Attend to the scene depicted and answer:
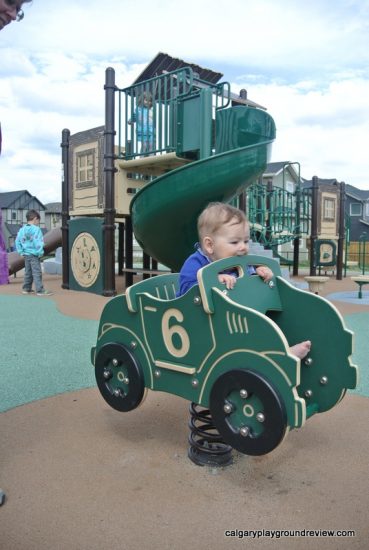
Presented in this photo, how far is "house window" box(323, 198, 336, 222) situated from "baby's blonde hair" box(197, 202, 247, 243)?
10794 millimetres

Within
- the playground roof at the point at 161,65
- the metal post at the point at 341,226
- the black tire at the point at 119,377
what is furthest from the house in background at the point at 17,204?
the black tire at the point at 119,377

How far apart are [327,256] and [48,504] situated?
1273 centimetres

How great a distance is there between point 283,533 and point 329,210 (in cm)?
1169

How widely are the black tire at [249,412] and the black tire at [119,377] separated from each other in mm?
476

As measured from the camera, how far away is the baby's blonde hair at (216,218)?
6.66 feet

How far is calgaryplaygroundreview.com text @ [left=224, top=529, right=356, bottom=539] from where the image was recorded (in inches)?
62.6

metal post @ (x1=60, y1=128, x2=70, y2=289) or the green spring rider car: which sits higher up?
metal post @ (x1=60, y1=128, x2=70, y2=289)

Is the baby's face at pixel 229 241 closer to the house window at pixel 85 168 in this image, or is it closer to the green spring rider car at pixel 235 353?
the green spring rider car at pixel 235 353

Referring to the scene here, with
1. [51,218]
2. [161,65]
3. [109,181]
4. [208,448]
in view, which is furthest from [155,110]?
[51,218]

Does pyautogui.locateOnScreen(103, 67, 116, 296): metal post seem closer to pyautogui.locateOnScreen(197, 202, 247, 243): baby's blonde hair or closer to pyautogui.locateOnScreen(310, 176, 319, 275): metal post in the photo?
pyautogui.locateOnScreen(197, 202, 247, 243): baby's blonde hair

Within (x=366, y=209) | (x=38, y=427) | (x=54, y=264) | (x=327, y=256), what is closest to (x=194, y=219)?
(x=38, y=427)

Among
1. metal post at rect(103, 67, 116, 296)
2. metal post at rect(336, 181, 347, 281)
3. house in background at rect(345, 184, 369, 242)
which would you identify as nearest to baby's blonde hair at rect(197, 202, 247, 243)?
metal post at rect(103, 67, 116, 296)

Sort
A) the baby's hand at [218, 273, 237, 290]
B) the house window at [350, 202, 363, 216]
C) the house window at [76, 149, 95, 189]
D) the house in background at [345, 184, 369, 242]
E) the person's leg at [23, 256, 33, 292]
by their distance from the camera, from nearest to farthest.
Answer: the baby's hand at [218, 273, 237, 290] < the house window at [76, 149, 95, 189] < the person's leg at [23, 256, 33, 292] < the house in background at [345, 184, 369, 242] < the house window at [350, 202, 363, 216]

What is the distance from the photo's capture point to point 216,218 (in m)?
2.04
